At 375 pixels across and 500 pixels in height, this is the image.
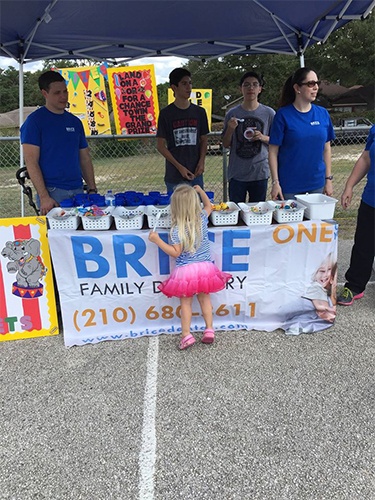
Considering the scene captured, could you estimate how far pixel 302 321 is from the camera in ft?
10.1

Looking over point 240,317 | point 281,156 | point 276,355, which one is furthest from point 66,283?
point 281,156

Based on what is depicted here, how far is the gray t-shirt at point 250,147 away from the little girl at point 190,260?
126 cm

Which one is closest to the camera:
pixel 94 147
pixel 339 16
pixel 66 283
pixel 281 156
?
pixel 66 283

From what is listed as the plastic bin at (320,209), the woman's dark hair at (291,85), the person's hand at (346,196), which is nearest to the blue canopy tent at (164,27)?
the woman's dark hair at (291,85)

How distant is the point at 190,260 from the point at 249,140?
5.77ft

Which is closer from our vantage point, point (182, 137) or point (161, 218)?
point (161, 218)

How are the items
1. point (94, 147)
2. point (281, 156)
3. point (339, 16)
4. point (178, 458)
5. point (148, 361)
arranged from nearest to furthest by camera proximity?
point (178, 458) < point (148, 361) < point (281, 156) < point (339, 16) < point (94, 147)

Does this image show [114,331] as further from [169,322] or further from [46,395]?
[46,395]

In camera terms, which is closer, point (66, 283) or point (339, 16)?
point (66, 283)

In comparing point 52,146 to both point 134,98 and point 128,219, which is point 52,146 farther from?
point 134,98

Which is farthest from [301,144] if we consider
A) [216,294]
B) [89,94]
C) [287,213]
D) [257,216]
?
[89,94]

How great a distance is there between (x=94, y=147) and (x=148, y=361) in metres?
8.09

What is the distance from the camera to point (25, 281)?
2.99 metres

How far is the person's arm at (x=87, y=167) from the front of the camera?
11.9ft
